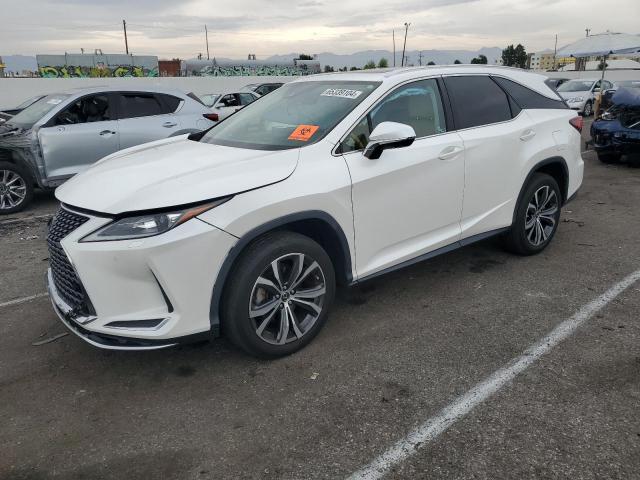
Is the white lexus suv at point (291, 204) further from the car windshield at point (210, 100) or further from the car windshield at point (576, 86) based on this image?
the car windshield at point (576, 86)

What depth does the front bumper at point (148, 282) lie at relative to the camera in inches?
104

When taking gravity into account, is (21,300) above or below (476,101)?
below

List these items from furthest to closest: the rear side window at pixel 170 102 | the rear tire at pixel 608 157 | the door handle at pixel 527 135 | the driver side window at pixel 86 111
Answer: the rear tire at pixel 608 157, the rear side window at pixel 170 102, the driver side window at pixel 86 111, the door handle at pixel 527 135

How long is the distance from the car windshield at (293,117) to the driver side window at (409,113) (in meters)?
0.14

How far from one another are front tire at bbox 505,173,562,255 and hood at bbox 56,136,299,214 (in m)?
2.42

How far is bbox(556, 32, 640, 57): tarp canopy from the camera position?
61.3 ft

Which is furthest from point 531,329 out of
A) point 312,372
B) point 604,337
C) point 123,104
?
point 123,104

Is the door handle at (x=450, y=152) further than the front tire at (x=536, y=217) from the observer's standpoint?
No

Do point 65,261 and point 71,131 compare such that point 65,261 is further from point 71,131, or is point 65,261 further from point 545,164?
point 71,131

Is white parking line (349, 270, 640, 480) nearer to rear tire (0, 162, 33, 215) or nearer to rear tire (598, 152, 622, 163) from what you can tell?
rear tire (0, 162, 33, 215)

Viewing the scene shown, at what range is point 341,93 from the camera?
12.3 feet

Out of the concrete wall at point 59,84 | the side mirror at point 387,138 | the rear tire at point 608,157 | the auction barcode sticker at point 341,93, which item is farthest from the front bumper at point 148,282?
the concrete wall at point 59,84

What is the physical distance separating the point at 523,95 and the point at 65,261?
158 inches

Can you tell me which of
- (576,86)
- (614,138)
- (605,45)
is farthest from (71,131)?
(576,86)
